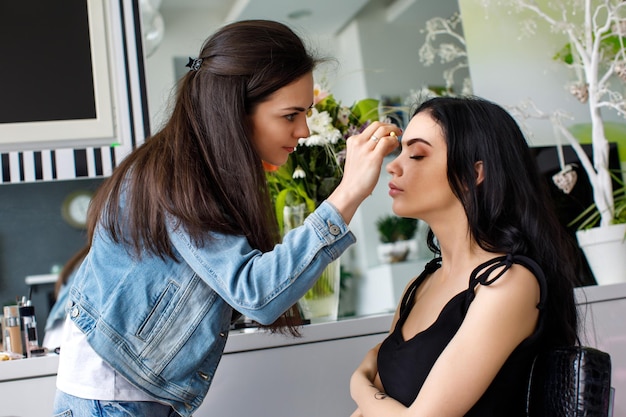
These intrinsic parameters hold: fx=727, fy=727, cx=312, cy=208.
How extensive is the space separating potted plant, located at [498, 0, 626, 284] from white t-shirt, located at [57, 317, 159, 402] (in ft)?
5.08

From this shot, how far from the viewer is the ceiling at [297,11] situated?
135 inches

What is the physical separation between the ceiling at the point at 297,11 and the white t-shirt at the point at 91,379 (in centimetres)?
247

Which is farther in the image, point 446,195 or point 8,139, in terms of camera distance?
point 8,139

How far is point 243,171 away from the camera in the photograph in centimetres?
120

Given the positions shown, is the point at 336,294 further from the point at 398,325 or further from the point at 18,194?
the point at 18,194

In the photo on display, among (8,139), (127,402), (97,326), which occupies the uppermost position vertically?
(8,139)

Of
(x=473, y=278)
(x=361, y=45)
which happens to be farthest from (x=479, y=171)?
(x=361, y=45)

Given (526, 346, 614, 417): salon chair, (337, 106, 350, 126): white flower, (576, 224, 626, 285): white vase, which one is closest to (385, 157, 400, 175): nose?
(526, 346, 614, 417): salon chair

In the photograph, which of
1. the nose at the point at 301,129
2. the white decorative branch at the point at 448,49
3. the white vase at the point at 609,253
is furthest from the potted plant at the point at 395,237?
the nose at the point at 301,129

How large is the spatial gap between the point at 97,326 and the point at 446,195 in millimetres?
643

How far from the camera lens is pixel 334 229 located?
1.09 m

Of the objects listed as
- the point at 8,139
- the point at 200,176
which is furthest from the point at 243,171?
the point at 8,139

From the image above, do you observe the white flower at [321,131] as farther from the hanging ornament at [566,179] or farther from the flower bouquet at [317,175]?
the hanging ornament at [566,179]

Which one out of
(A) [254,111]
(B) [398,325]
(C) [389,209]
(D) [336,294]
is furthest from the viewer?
(C) [389,209]
